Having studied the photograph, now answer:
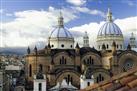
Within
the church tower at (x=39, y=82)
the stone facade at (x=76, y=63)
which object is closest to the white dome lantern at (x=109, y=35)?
the stone facade at (x=76, y=63)

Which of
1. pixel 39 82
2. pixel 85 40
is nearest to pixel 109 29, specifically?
pixel 85 40

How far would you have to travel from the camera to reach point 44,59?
44.1 metres

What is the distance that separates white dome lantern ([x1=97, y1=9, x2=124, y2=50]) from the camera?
47.8 metres

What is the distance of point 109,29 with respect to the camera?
49.2 meters

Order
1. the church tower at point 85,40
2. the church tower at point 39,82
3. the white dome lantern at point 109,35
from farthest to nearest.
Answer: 1. the church tower at point 85,40
2. the white dome lantern at point 109,35
3. the church tower at point 39,82

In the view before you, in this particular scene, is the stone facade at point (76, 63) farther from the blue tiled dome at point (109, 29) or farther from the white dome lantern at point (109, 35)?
the blue tiled dome at point (109, 29)

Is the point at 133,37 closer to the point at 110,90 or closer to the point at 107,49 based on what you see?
the point at 107,49

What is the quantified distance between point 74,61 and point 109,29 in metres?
7.03

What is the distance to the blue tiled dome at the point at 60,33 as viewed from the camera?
47.2m

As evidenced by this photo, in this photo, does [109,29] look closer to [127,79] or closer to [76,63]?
[76,63]

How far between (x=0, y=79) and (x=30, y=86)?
11.2ft

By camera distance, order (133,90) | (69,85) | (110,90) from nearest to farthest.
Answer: (133,90)
(110,90)
(69,85)

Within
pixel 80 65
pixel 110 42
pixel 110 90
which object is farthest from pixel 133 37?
pixel 110 90

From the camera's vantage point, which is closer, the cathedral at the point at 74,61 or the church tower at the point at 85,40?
the cathedral at the point at 74,61
